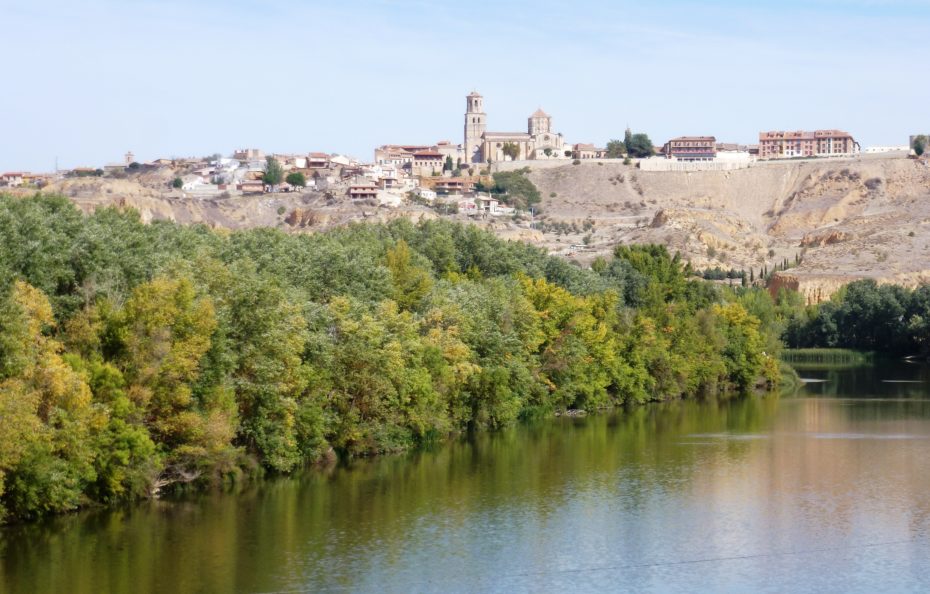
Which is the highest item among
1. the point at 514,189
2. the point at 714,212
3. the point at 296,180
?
the point at 296,180

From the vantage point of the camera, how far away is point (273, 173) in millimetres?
165000

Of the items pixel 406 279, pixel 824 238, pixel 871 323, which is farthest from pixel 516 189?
pixel 406 279

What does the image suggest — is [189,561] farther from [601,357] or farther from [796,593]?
[601,357]

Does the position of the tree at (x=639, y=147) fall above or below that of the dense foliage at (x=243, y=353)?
above

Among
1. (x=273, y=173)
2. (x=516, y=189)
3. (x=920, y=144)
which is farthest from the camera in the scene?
(x=920, y=144)

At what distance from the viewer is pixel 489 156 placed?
191 metres

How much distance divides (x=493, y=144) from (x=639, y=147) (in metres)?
19.4

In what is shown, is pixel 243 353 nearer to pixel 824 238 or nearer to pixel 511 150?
pixel 824 238

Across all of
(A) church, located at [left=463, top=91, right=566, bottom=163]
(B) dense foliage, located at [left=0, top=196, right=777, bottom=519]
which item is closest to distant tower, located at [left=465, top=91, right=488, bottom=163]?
(A) church, located at [left=463, top=91, right=566, bottom=163]

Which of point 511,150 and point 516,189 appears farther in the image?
point 511,150

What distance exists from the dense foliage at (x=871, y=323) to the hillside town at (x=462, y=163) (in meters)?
60.4

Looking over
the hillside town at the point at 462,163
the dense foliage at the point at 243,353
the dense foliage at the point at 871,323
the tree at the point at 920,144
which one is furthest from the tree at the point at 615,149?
the dense foliage at the point at 243,353

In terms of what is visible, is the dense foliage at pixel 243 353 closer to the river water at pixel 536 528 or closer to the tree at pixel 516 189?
the river water at pixel 536 528

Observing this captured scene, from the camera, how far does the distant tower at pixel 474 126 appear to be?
635 ft
